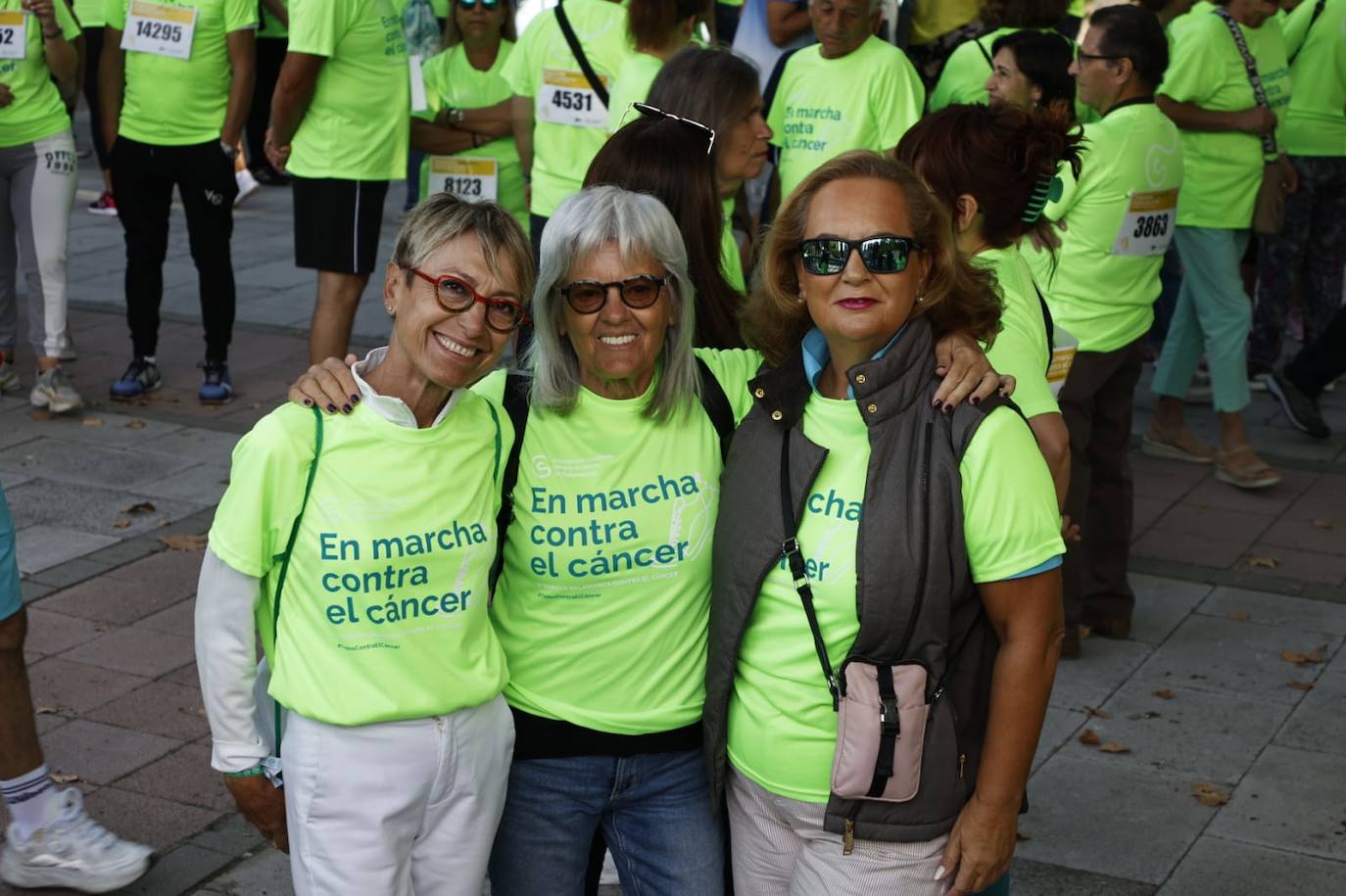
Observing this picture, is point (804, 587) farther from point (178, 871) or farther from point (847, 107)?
point (847, 107)

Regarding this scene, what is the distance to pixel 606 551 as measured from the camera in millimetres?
2816

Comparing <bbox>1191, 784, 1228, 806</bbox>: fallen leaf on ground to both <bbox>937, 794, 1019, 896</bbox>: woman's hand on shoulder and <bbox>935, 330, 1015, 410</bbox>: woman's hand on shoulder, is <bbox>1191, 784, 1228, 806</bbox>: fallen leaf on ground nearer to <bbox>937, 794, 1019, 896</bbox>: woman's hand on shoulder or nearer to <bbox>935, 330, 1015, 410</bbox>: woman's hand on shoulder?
<bbox>937, 794, 1019, 896</bbox>: woman's hand on shoulder

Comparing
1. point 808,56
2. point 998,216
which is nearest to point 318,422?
point 998,216

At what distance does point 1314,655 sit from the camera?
18.5 ft

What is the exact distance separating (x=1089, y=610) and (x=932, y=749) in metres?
3.34

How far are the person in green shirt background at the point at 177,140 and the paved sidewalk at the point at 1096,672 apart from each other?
1.28 ft

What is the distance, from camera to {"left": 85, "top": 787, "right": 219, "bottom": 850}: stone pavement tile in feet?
14.2

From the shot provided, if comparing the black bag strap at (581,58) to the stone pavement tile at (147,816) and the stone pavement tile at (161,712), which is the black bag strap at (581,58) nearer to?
the stone pavement tile at (161,712)

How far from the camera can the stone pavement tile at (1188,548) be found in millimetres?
6570

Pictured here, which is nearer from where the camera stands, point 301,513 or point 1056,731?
point 301,513

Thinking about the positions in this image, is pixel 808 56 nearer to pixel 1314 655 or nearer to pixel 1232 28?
pixel 1232 28

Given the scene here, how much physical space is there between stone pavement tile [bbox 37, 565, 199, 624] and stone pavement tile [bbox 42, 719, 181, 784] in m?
0.84

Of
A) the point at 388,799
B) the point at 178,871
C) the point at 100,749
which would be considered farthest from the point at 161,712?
the point at 388,799

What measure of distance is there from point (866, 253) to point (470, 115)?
16.7ft
